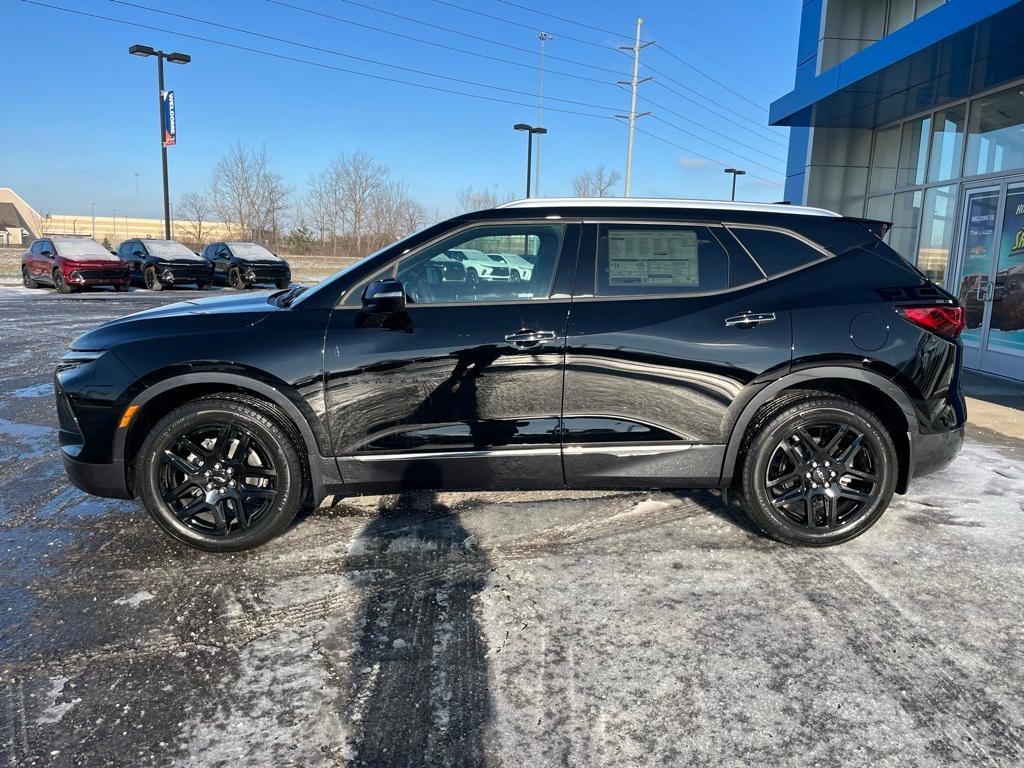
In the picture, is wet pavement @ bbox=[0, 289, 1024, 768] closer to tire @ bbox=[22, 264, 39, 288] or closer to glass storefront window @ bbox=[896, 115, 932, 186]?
glass storefront window @ bbox=[896, 115, 932, 186]

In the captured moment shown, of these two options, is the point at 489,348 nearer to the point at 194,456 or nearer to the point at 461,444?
the point at 461,444

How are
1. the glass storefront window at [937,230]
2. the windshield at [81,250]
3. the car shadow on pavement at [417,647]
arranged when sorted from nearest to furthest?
the car shadow on pavement at [417,647] → the glass storefront window at [937,230] → the windshield at [81,250]

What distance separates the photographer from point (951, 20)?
723 cm

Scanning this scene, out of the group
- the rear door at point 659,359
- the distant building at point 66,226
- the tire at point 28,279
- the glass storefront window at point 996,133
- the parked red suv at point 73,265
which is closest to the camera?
the rear door at point 659,359

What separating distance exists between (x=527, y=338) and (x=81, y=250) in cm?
2235

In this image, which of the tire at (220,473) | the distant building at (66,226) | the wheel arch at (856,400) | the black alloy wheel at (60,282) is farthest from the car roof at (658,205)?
the distant building at (66,226)

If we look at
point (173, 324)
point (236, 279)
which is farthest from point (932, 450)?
point (236, 279)

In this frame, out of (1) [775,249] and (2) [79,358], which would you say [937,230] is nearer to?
(1) [775,249]

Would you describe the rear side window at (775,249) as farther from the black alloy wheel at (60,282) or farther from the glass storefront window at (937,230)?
the black alloy wheel at (60,282)

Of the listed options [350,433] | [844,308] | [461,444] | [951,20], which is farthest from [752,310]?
[951,20]

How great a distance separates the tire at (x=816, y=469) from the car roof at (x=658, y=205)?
1.06 metres

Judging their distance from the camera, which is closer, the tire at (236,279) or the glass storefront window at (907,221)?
the glass storefront window at (907,221)

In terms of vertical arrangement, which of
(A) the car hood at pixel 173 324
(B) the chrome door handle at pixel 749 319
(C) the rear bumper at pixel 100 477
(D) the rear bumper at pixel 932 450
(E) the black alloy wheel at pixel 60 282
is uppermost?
(B) the chrome door handle at pixel 749 319

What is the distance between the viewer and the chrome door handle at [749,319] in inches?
140
